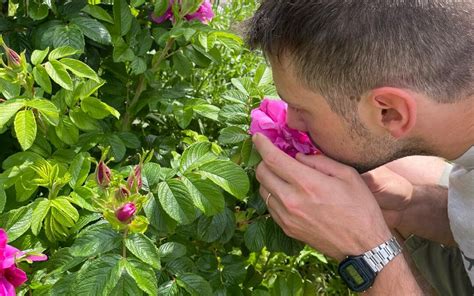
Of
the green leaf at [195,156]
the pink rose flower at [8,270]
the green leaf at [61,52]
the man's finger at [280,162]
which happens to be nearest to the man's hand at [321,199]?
the man's finger at [280,162]

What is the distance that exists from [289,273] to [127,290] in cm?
56

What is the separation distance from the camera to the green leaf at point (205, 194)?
1603 millimetres

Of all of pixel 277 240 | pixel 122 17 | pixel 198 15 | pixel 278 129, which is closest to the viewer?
pixel 278 129

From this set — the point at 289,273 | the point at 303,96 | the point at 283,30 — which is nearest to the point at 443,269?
the point at 289,273

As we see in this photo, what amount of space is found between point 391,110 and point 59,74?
727 millimetres

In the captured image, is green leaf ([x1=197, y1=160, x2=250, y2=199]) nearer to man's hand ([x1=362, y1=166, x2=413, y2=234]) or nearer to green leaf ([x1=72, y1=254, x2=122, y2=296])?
green leaf ([x1=72, y1=254, x2=122, y2=296])

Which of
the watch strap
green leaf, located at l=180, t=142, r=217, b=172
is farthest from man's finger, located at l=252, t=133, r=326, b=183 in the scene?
the watch strap

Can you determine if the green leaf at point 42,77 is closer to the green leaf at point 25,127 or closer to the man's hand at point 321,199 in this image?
the green leaf at point 25,127

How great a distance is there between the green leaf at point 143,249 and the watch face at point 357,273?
1.59 feet

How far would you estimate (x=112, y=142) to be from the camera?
187 cm

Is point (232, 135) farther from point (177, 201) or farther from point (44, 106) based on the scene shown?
point (44, 106)

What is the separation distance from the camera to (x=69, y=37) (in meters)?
1.86

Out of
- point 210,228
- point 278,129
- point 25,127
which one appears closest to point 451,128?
point 278,129

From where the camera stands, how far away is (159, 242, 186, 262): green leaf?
1.66 meters
